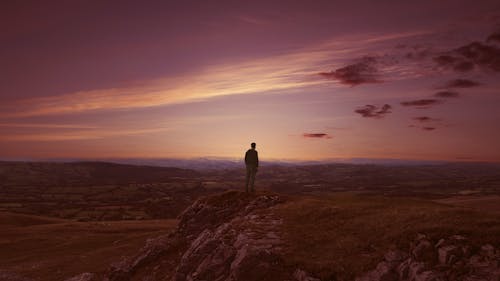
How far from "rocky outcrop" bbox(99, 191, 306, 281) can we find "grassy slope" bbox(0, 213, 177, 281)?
57.8 feet

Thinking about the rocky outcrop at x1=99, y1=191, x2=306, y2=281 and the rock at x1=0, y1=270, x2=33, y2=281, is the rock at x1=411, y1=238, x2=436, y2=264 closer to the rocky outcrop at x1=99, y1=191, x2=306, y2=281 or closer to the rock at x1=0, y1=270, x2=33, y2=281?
the rocky outcrop at x1=99, y1=191, x2=306, y2=281

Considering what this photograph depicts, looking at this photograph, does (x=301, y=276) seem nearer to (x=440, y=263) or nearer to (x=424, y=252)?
(x=424, y=252)

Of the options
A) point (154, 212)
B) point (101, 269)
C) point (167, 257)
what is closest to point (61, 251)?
point (101, 269)

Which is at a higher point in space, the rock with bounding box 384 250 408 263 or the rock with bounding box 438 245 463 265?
the rock with bounding box 438 245 463 265

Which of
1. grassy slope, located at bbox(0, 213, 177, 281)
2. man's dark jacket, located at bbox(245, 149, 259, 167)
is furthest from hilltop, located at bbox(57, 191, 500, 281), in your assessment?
grassy slope, located at bbox(0, 213, 177, 281)

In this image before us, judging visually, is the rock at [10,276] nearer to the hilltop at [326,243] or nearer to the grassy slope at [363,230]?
the hilltop at [326,243]

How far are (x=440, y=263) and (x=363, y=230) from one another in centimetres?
711

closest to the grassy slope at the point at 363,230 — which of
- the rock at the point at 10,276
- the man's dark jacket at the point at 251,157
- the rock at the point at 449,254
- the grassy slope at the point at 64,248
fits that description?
the rock at the point at 449,254

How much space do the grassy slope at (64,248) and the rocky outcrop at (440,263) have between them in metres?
42.0

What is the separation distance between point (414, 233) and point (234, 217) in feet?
63.9

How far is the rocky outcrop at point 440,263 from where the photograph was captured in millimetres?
18203

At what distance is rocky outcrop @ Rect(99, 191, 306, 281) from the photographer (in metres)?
25.5

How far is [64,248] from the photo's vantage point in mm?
70062

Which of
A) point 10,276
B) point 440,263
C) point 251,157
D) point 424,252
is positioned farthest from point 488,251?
point 10,276
